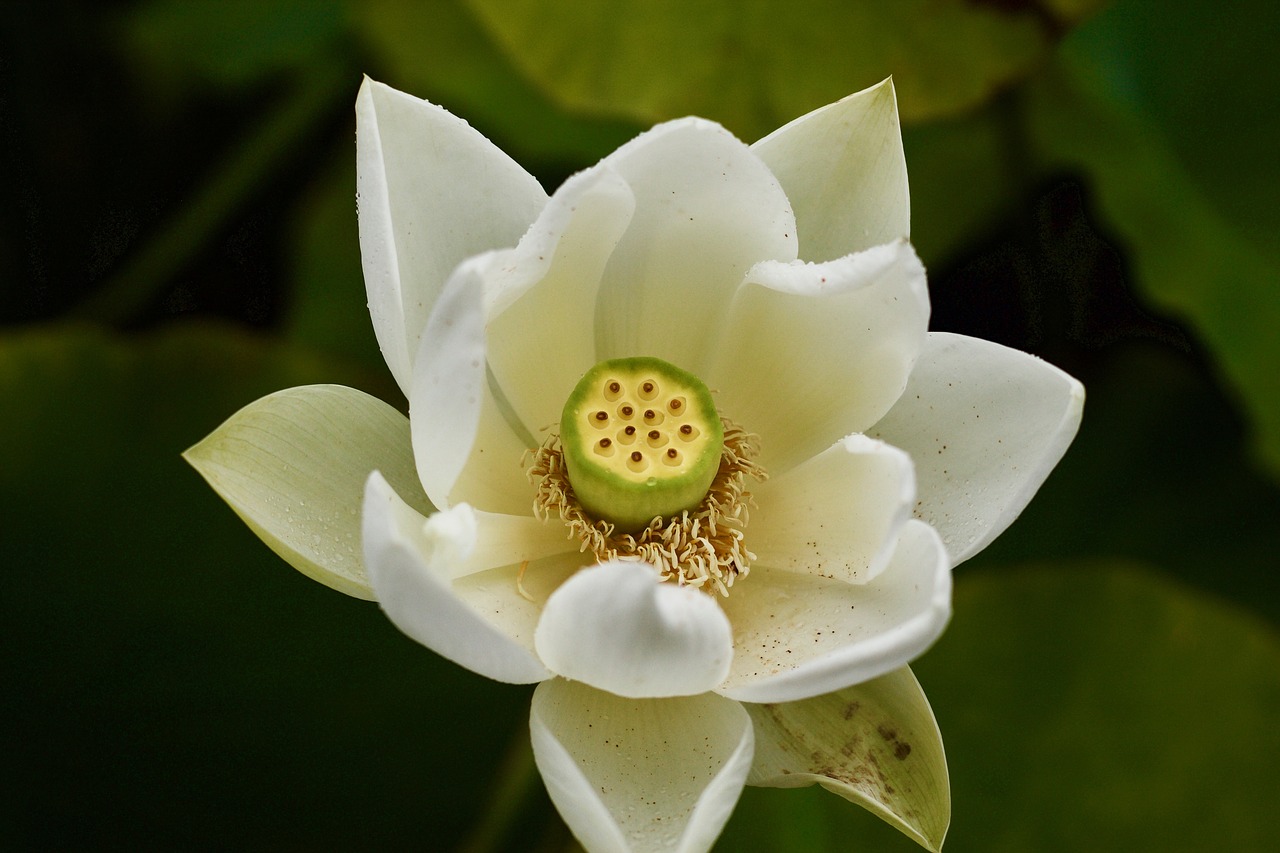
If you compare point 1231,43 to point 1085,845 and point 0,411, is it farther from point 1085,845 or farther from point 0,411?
point 0,411

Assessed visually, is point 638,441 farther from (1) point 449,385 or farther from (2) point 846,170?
(2) point 846,170

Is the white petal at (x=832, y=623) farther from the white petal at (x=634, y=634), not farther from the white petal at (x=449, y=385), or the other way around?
the white petal at (x=449, y=385)

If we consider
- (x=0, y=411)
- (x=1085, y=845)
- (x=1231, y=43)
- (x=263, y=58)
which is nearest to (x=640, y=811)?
(x=1085, y=845)

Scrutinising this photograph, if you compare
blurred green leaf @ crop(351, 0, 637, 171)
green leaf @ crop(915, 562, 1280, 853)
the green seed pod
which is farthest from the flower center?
blurred green leaf @ crop(351, 0, 637, 171)

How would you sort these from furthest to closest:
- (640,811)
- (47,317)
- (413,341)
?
(47,317), (413,341), (640,811)

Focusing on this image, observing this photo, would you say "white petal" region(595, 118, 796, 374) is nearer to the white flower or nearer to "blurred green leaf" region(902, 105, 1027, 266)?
the white flower
